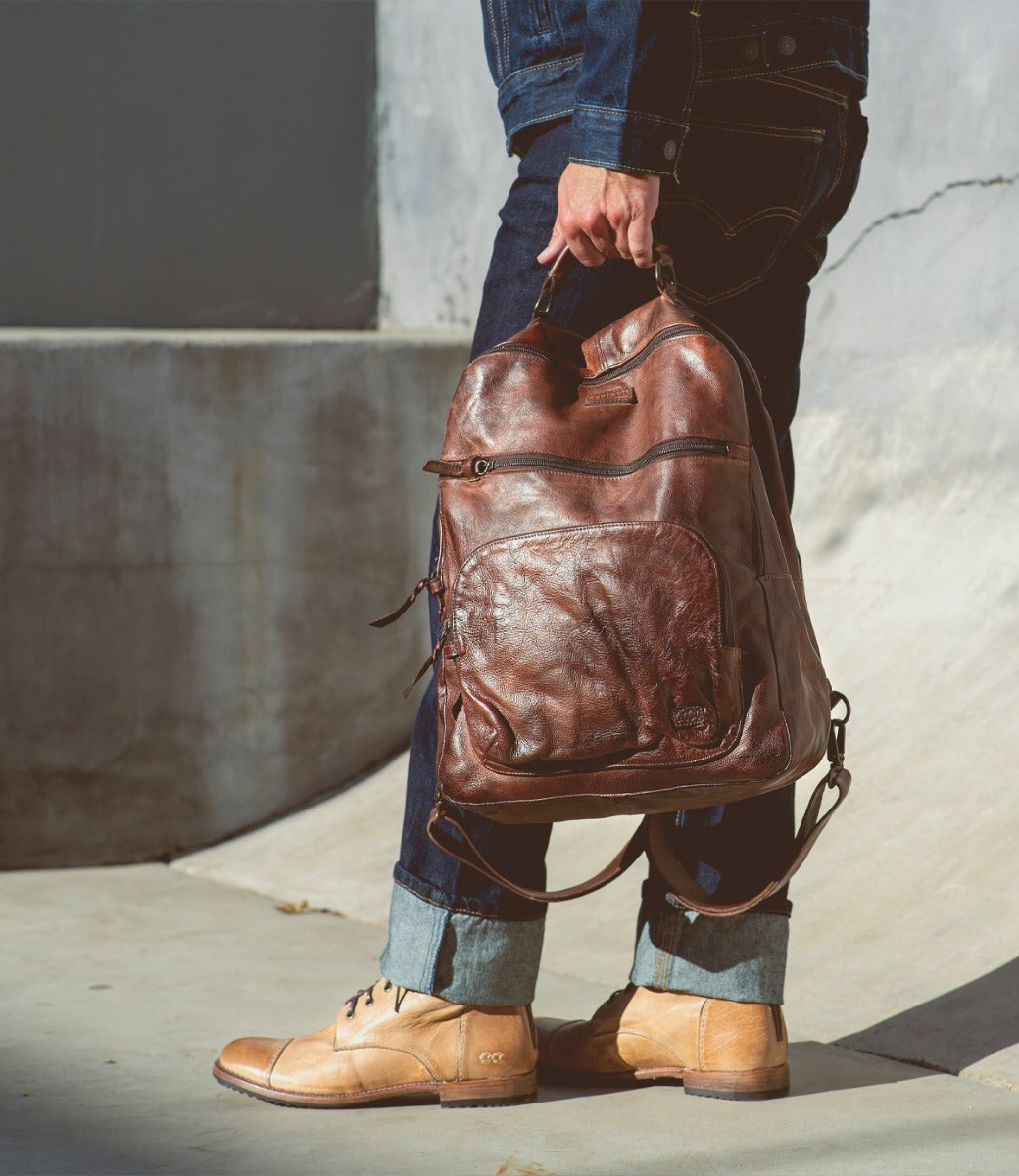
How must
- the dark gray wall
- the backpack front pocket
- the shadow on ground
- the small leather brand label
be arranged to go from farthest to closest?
1. the dark gray wall
2. the shadow on ground
3. the small leather brand label
4. the backpack front pocket

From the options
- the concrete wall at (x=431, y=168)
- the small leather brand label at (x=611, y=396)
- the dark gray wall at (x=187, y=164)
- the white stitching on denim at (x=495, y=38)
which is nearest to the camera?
the small leather brand label at (x=611, y=396)

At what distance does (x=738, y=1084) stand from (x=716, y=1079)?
0.02 m

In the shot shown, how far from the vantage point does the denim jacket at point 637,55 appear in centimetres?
144

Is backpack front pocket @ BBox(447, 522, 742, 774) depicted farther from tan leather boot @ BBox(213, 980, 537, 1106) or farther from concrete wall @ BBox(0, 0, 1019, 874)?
concrete wall @ BBox(0, 0, 1019, 874)

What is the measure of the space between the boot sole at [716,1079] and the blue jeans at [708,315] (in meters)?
0.08

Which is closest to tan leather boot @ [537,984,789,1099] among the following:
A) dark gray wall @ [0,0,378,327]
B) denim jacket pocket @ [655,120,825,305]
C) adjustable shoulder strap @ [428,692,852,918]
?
adjustable shoulder strap @ [428,692,852,918]

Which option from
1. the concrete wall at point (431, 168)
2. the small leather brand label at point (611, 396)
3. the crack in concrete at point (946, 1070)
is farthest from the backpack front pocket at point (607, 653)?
the concrete wall at point (431, 168)

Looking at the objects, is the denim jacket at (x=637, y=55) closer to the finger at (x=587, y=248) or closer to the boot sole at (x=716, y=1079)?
the finger at (x=587, y=248)

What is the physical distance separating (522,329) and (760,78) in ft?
1.08

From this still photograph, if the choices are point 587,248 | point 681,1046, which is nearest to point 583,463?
point 587,248

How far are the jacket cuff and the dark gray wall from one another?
2169mm

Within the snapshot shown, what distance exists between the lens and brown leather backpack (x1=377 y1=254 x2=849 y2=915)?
54.4 inches

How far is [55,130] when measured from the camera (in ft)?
10.9

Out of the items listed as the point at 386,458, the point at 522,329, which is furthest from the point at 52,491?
the point at 522,329
